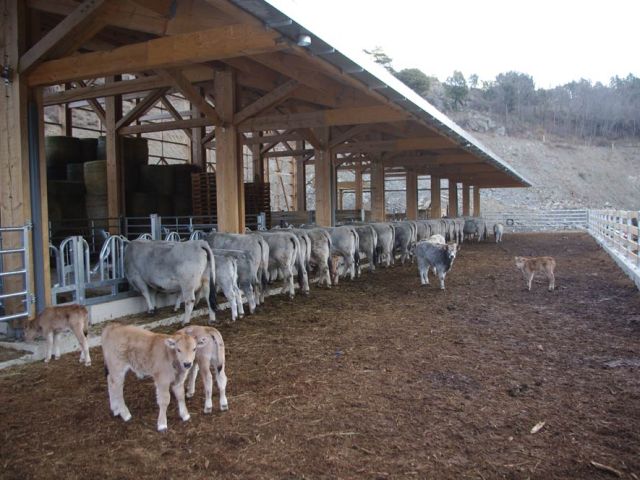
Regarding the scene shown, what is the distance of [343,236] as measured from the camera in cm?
1156

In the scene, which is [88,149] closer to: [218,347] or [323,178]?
[323,178]

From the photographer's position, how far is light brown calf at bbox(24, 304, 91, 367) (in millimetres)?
5242

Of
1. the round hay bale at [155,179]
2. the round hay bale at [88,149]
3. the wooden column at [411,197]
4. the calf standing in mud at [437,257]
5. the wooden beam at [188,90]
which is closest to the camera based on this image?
the wooden beam at [188,90]

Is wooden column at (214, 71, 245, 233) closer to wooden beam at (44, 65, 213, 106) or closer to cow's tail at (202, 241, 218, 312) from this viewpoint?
wooden beam at (44, 65, 213, 106)

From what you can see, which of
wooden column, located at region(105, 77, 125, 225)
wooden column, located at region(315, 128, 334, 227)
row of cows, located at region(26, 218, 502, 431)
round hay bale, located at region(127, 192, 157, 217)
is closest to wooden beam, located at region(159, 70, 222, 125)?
row of cows, located at region(26, 218, 502, 431)

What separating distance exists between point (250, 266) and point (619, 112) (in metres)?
76.6

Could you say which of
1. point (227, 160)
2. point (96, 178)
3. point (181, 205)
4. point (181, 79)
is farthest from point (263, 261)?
point (181, 205)

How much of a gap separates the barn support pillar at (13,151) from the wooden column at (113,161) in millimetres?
6701

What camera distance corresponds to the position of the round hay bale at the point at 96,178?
43.9ft

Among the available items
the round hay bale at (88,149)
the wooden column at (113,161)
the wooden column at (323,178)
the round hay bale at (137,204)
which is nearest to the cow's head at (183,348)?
the wooden column at (323,178)

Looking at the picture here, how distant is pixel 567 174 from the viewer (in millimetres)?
54969

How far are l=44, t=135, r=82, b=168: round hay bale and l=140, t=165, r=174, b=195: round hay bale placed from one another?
2.40 metres

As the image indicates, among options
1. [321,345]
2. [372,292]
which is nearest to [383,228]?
[372,292]

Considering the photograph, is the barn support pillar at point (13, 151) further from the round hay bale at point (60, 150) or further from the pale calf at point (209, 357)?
the round hay bale at point (60, 150)
